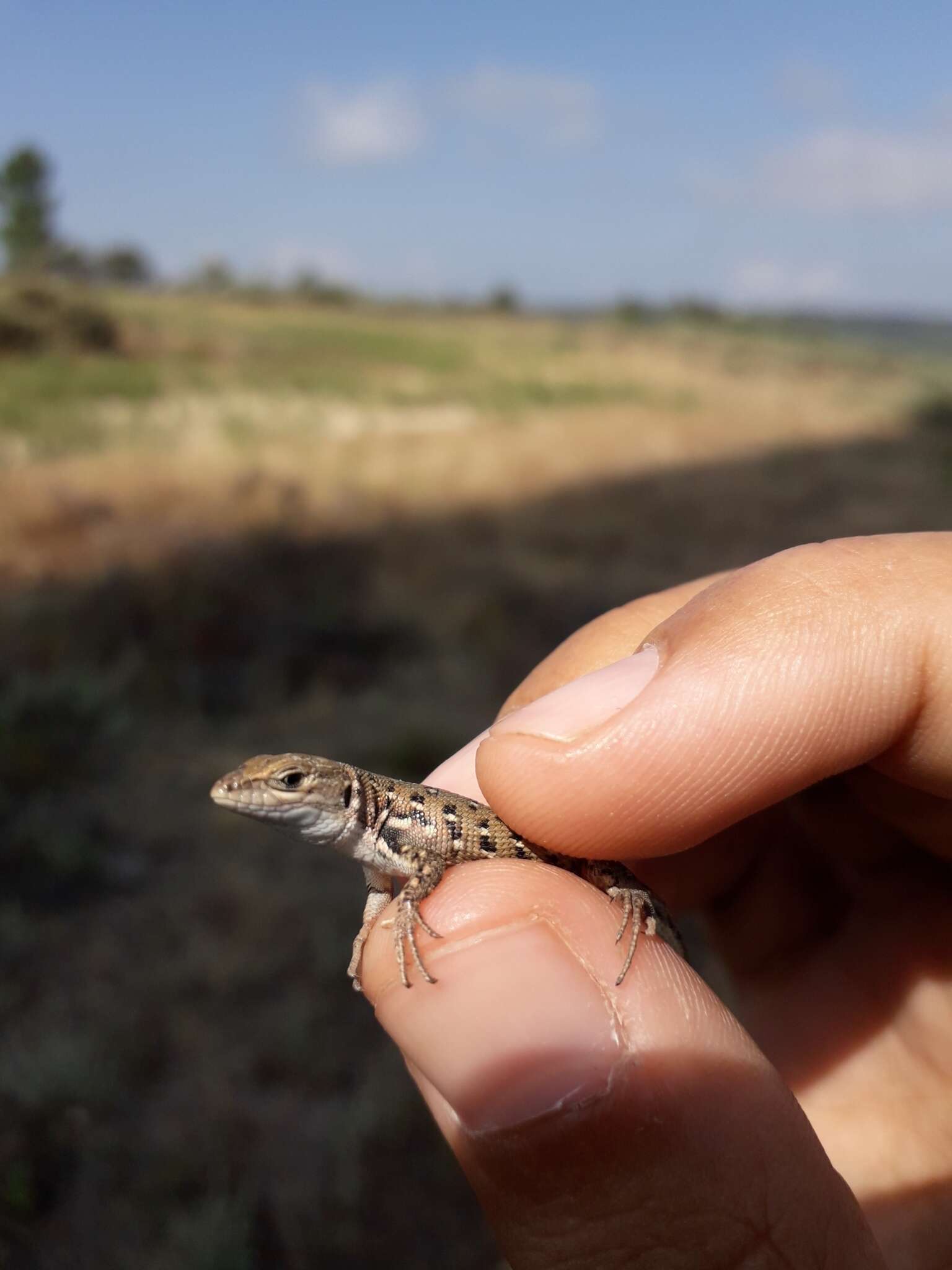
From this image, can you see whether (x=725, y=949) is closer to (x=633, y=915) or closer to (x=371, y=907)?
(x=633, y=915)

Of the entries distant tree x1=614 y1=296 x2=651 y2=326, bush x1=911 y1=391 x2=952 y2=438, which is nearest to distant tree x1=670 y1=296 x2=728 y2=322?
A: distant tree x1=614 y1=296 x2=651 y2=326

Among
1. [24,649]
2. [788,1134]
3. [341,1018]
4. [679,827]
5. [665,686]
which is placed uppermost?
[665,686]

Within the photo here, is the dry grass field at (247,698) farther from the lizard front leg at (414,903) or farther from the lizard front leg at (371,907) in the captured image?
the lizard front leg at (414,903)

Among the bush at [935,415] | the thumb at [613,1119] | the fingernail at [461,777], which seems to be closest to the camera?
the thumb at [613,1119]

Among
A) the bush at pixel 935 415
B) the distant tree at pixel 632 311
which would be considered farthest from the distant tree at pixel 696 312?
the bush at pixel 935 415

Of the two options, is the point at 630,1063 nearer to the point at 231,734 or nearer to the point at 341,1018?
the point at 341,1018

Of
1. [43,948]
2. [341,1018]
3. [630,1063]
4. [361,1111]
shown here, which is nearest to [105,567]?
[43,948]

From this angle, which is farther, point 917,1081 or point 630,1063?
point 917,1081

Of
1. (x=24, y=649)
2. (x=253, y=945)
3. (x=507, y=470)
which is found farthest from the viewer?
(x=507, y=470)
